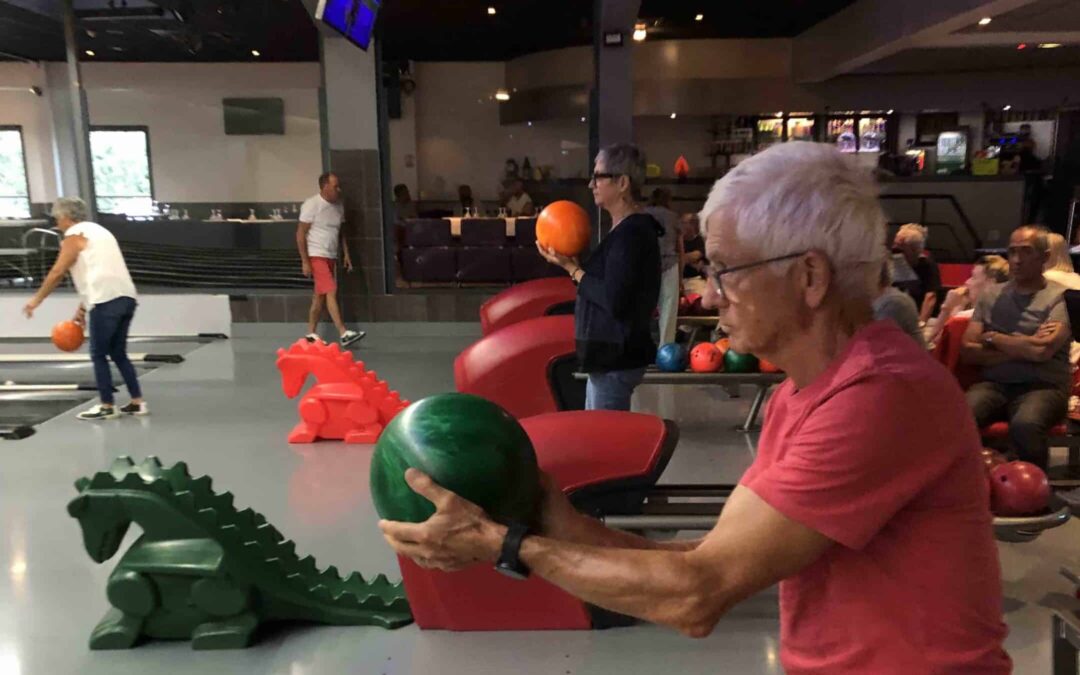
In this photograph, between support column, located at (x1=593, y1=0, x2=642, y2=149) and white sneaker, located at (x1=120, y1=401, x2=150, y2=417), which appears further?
support column, located at (x1=593, y1=0, x2=642, y2=149)

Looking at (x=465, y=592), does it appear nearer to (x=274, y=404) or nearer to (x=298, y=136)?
(x=274, y=404)

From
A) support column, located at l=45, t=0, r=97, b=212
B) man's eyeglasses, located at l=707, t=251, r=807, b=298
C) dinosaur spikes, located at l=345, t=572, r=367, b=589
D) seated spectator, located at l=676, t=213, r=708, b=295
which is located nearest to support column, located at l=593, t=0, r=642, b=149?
seated spectator, located at l=676, t=213, r=708, b=295

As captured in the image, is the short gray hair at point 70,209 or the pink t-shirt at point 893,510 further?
the short gray hair at point 70,209

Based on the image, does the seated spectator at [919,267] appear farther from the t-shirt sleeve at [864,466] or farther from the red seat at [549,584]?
the t-shirt sleeve at [864,466]

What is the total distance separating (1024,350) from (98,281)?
527 cm

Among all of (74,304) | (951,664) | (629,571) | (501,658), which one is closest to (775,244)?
(629,571)

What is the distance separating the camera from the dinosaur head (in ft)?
9.14

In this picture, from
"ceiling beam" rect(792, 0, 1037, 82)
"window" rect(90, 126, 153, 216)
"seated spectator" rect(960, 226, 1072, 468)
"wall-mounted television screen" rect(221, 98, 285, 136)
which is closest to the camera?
"seated spectator" rect(960, 226, 1072, 468)

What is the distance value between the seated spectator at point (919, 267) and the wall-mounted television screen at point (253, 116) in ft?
20.3

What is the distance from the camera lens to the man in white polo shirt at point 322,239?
7.71 meters

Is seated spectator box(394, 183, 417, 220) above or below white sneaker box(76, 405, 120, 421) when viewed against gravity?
above

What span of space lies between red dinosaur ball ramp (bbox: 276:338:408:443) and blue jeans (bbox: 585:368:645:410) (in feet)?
6.71

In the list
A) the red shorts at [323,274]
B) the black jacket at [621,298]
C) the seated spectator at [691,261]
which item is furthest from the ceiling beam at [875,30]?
the red shorts at [323,274]

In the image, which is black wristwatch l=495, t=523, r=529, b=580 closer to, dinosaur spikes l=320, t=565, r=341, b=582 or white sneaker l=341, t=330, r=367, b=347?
dinosaur spikes l=320, t=565, r=341, b=582
